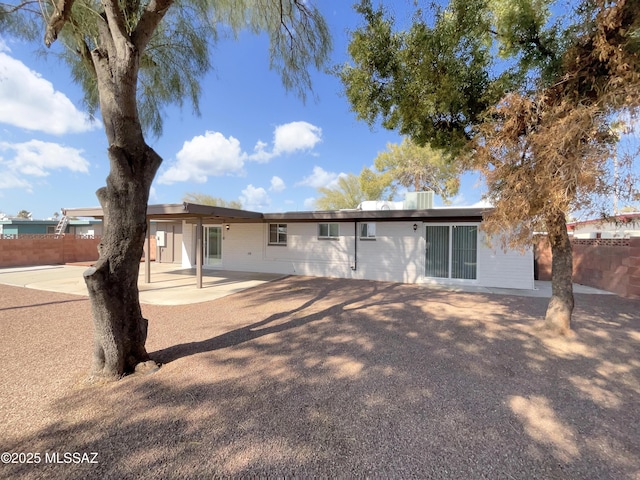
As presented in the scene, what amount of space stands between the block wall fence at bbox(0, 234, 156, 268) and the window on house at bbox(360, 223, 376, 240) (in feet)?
47.9

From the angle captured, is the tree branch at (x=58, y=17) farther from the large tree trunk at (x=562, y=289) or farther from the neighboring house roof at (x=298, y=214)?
the large tree trunk at (x=562, y=289)

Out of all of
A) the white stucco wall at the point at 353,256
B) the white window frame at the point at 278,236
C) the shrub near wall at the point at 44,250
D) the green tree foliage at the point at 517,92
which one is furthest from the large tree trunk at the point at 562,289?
the shrub near wall at the point at 44,250

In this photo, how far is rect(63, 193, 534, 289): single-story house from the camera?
31.6 ft

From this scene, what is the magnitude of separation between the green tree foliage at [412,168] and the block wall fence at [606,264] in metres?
9.84

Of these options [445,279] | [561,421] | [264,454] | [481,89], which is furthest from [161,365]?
[445,279]

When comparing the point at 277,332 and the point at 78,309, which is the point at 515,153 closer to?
the point at 277,332

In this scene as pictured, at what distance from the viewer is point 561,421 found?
2.63 m

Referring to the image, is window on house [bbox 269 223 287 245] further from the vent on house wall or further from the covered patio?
the vent on house wall

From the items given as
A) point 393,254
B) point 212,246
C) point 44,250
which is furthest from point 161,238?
point 393,254

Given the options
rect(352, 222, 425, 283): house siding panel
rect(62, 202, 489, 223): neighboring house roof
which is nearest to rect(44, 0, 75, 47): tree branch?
rect(62, 202, 489, 223): neighboring house roof

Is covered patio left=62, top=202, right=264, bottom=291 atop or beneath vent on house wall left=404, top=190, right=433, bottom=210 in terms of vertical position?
beneath

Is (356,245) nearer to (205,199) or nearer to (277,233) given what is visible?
(277,233)

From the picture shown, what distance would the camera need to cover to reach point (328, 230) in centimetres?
1211

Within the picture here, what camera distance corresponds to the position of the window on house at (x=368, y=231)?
446 inches
